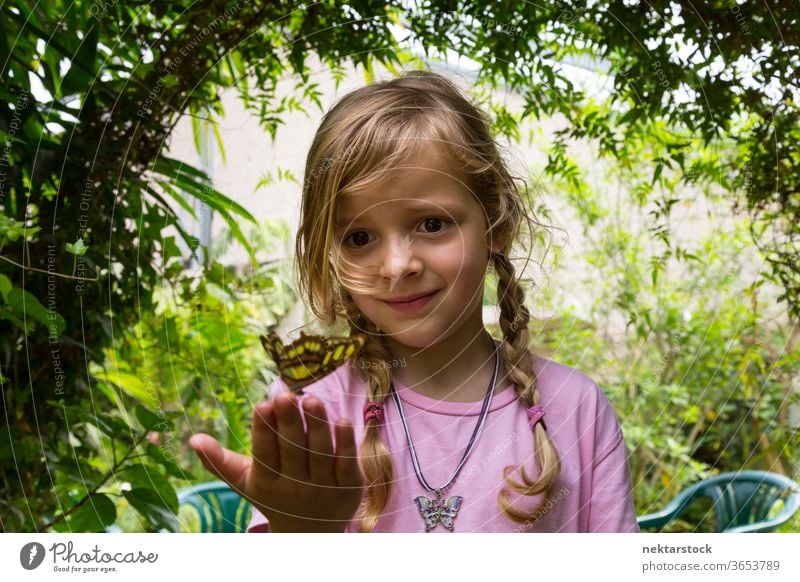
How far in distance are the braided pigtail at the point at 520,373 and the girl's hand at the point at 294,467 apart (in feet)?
0.41

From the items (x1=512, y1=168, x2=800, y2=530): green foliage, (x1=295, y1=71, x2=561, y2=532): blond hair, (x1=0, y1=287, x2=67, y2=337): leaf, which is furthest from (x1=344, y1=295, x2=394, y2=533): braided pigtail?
(x1=0, y1=287, x2=67, y2=337): leaf

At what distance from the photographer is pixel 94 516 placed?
70 cm

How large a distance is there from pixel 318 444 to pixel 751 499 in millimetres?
412

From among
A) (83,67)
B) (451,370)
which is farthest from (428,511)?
(83,67)

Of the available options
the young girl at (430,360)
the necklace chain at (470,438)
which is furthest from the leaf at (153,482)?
the necklace chain at (470,438)

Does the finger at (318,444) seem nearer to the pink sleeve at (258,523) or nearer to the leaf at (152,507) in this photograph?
the pink sleeve at (258,523)

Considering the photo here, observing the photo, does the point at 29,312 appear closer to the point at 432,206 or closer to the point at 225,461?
the point at 225,461

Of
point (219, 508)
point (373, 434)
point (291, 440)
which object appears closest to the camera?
point (291, 440)

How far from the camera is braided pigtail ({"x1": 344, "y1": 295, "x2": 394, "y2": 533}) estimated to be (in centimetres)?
64

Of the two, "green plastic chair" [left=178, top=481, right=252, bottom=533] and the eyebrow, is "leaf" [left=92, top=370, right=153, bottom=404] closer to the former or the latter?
"green plastic chair" [left=178, top=481, right=252, bottom=533]

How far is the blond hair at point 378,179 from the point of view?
61cm

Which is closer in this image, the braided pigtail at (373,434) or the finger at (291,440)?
the finger at (291,440)

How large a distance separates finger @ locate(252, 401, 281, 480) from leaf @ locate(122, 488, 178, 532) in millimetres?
160

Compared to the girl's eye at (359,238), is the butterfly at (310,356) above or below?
below
